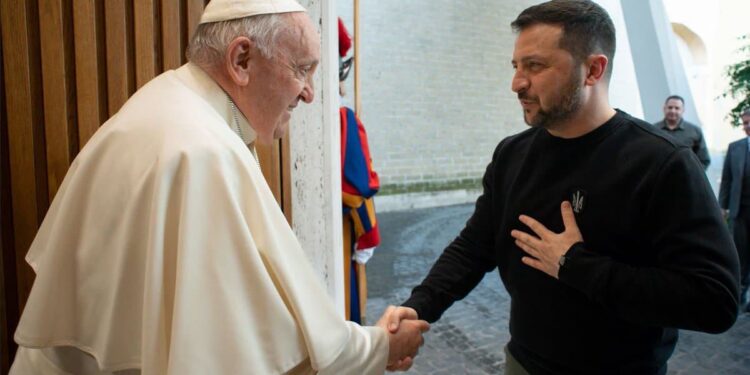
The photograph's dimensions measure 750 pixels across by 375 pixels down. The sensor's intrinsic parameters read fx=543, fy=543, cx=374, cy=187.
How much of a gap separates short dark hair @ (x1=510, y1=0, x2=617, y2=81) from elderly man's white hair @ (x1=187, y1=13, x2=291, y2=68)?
746 millimetres

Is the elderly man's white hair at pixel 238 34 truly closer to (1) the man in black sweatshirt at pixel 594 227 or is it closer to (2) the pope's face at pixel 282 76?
(2) the pope's face at pixel 282 76

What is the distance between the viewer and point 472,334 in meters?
4.61

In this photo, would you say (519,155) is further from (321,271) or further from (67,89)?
(67,89)

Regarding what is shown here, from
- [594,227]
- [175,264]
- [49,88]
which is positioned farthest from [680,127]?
[175,264]

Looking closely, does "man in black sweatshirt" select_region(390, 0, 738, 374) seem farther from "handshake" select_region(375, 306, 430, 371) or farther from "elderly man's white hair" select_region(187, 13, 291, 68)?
"elderly man's white hair" select_region(187, 13, 291, 68)

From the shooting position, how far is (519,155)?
179cm

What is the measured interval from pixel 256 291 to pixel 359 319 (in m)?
2.59

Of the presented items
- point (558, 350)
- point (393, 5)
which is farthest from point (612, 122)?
point (393, 5)

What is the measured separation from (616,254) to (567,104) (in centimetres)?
44

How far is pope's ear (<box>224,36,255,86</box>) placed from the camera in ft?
4.71

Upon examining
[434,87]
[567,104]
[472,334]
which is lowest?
[472,334]

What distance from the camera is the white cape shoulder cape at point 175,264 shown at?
3.61 feet

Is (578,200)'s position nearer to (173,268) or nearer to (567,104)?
(567,104)

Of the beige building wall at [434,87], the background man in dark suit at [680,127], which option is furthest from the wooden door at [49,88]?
the beige building wall at [434,87]
